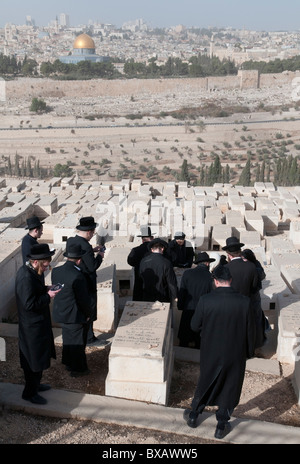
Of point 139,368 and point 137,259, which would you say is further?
point 137,259

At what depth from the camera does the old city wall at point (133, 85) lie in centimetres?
5056

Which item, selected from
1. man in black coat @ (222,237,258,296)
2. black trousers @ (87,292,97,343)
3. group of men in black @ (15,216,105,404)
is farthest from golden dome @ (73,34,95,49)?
man in black coat @ (222,237,258,296)

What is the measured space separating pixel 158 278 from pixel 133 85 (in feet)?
172

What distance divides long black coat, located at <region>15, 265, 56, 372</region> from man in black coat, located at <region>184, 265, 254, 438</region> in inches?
38.6

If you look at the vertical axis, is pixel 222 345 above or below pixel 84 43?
below

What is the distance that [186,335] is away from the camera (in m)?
4.67

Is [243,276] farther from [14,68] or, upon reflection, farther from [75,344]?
[14,68]

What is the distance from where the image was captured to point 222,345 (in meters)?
3.12

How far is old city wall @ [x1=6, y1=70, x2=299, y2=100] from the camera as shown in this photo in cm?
5056

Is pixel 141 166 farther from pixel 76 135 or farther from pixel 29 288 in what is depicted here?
pixel 29 288

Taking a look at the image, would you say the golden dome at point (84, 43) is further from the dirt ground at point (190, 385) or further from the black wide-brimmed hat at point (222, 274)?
the black wide-brimmed hat at point (222, 274)

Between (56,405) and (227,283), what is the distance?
1.35 m

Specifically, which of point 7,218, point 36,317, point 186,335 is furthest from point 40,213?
point 36,317

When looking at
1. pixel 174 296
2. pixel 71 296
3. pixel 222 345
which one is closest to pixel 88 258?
pixel 71 296
